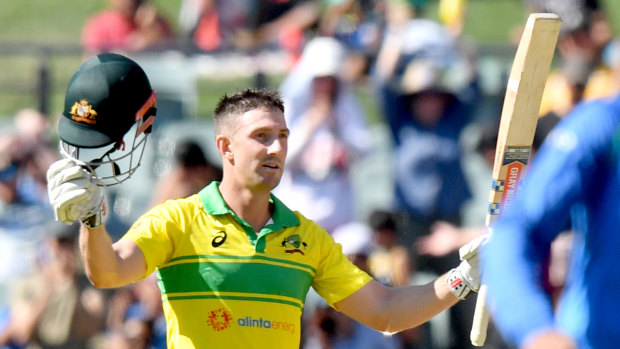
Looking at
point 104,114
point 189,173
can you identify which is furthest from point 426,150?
point 104,114

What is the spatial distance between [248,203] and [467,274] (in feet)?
3.15

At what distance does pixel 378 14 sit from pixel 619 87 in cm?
602

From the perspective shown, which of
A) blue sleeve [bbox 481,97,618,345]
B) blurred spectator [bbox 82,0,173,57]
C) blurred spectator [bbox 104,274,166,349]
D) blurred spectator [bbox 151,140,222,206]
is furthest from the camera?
blurred spectator [bbox 82,0,173,57]

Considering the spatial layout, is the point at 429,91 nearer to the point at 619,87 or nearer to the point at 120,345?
the point at 120,345

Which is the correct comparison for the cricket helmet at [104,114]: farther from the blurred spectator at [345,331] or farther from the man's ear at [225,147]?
the blurred spectator at [345,331]

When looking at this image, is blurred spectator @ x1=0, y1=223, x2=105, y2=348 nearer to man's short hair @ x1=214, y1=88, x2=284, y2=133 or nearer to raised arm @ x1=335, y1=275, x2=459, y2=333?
man's short hair @ x1=214, y1=88, x2=284, y2=133

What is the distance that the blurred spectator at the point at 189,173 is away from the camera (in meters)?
7.35

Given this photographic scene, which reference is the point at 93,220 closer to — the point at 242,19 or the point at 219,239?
the point at 219,239

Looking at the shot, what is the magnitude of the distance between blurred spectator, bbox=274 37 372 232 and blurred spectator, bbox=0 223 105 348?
5.52 ft

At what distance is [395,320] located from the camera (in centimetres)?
461

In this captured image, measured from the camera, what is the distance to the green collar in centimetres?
452

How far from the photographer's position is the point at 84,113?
4121 mm

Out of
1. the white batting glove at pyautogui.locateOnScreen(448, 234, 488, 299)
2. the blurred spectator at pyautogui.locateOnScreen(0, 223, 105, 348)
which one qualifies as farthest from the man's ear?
the blurred spectator at pyautogui.locateOnScreen(0, 223, 105, 348)

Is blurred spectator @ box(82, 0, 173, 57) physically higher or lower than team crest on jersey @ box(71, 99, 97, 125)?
higher
